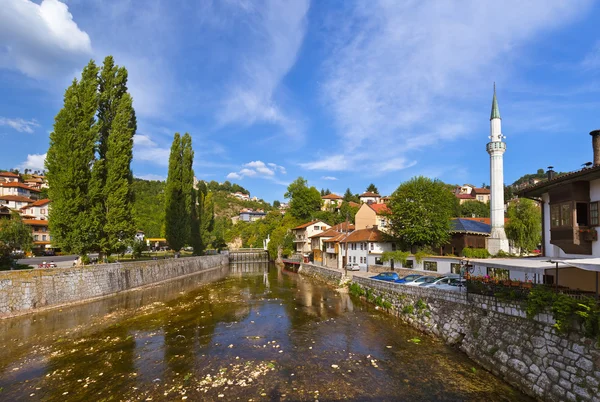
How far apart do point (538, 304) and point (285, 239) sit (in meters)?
67.0

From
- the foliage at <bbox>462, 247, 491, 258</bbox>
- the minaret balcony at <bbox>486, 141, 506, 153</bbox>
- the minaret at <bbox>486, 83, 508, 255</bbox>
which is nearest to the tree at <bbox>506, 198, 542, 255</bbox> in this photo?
the minaret at <bbox>486, 83, 508, 255</bbox>

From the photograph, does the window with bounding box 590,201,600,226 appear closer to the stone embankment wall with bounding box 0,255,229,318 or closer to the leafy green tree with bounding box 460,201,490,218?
the stone embankment wall with bounding box 0,255,229,318

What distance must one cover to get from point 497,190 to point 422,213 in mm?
9248

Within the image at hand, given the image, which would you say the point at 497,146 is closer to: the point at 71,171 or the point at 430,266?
the point at 430,266

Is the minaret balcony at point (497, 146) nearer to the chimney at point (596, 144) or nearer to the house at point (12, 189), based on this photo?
the chimney at point (596, 144)

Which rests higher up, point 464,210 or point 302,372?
point 464,210

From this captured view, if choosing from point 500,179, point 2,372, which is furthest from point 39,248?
point 500,179

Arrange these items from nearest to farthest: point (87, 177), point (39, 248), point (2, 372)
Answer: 1. point (2, 372)
2. point (87, 177)
3. point (39, 248)

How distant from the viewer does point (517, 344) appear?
11.8 m

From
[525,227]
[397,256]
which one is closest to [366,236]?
[397,256]

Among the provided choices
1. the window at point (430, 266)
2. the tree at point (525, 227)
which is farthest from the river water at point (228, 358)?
the tree at point (525, 227)

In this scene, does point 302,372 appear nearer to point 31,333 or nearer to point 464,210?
point 31,333

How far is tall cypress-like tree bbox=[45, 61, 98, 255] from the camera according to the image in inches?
1025

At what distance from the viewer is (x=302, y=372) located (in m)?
12.9
